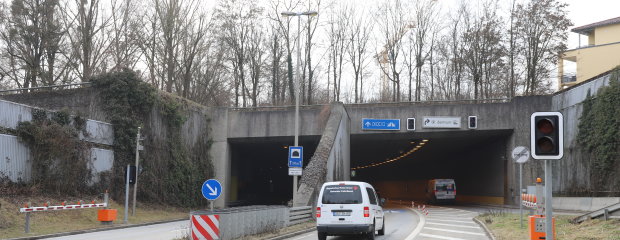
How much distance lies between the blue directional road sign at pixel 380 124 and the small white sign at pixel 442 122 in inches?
79.9

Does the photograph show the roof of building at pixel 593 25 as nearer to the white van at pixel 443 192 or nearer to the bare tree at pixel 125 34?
the white van at pixel 443 192

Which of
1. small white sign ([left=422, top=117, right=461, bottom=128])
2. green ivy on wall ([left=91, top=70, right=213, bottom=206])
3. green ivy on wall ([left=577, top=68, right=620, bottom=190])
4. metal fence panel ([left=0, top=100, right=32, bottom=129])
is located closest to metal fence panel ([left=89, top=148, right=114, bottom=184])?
green ivy on wall ([left=91, top=70, right=213, bottom=206])

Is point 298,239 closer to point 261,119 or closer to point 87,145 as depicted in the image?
point 87,145

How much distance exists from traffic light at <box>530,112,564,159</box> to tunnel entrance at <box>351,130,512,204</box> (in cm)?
3345

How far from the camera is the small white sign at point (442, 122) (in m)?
40.6

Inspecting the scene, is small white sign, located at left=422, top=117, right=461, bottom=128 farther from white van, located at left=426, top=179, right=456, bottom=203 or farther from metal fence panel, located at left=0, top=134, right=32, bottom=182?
metal fence panel, located at left=0, top=134, right=32, bottom=182

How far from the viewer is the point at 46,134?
1039 inches

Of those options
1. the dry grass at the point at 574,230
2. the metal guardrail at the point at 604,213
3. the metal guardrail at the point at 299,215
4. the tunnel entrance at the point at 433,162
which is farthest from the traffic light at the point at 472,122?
the metal guardrail at the point at 604,213

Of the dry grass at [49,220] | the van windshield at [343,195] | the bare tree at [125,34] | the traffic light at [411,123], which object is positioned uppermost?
the bare tree at [125,34]

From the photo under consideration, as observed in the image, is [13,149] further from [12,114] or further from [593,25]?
[593,25]

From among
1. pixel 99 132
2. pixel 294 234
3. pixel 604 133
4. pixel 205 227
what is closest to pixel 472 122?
pixel 604 133

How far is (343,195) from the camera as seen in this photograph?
17.3 m

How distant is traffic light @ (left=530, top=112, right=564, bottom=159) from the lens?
838 cm

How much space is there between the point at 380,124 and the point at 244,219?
83.0 feet
